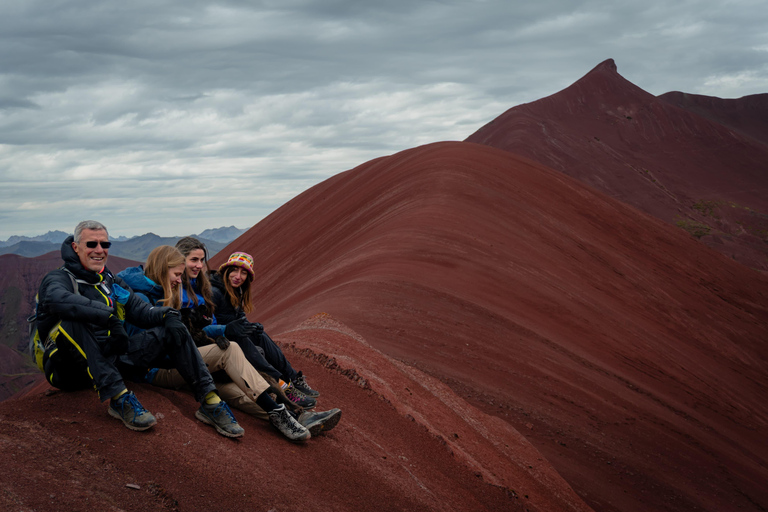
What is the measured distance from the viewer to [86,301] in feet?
14.3

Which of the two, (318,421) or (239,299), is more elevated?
(239,299)

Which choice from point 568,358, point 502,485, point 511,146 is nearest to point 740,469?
point 568,358

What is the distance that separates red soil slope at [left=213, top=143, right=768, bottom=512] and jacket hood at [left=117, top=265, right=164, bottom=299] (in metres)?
3.26

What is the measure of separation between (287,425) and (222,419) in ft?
1.89

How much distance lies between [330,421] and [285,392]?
0.59 meters

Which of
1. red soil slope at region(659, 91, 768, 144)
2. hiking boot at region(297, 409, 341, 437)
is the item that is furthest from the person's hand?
red soil slope at region(659, 91, 768, 144)

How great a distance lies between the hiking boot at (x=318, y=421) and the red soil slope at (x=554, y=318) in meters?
2.23

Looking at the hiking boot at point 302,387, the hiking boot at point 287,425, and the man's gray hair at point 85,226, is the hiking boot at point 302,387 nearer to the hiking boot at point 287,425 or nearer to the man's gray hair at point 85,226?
the hiking boot at point 287,425

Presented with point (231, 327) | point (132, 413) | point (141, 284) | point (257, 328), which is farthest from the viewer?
point (257, 328)

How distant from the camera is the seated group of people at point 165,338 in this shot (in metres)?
4.46

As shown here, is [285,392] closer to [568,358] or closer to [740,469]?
[568,358]

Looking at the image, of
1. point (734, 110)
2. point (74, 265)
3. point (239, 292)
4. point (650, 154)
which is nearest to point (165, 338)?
point (74, 265)

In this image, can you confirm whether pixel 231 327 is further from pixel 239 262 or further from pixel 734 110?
pixel 734 110

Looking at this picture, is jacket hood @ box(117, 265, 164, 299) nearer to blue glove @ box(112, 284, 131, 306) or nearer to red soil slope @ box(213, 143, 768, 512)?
blue glove @ box(112, 284, 131, 306)
